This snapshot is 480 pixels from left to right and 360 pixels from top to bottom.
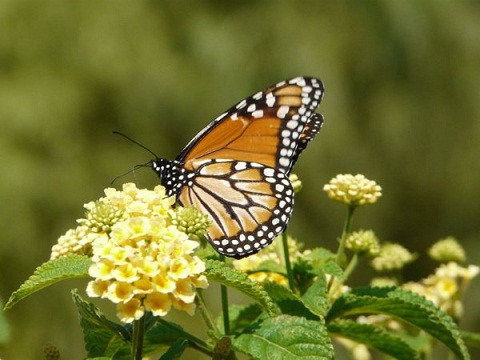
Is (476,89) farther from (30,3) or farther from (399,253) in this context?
(399,253)

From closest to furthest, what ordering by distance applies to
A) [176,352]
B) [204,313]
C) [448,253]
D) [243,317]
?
[176,352] < [204,313] < [243,317] < [448,253]

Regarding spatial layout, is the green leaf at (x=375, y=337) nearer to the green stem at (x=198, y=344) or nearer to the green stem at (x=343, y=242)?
the green stem at (x=343, y=242)

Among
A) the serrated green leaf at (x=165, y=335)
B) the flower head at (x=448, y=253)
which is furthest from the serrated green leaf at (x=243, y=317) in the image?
the flower head at (x=448, y=253)

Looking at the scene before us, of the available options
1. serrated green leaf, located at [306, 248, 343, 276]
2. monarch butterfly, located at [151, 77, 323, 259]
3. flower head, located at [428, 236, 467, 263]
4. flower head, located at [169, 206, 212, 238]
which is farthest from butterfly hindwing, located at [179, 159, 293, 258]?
flower head, located at [428, 236, 467, 263]

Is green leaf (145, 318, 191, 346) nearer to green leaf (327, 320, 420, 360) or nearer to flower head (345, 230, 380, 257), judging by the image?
green leaf (327, 320, 420, 360)

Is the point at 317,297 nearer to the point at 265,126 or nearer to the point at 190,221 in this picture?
the point at 190,221

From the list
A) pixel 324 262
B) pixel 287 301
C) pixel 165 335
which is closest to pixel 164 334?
pixel 165 335
